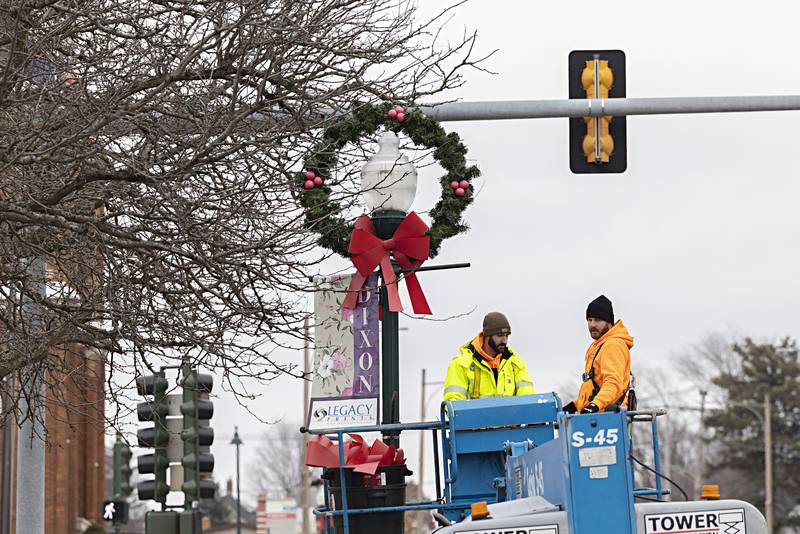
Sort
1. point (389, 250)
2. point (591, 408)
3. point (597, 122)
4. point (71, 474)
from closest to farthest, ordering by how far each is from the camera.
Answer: point (591, 408)
point (389, 250)
point (597, 122)
point (71, 474)

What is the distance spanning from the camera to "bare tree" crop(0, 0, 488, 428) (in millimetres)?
10977

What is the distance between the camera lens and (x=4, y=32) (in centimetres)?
1091

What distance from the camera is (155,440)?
1488 centimetres

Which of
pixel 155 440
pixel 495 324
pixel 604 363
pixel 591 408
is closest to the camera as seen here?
pixel 591 408

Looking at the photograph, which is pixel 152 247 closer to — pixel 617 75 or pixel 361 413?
pixel 361 413

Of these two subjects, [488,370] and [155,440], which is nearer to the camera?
[488,370]

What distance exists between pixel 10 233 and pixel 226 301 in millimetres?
1823

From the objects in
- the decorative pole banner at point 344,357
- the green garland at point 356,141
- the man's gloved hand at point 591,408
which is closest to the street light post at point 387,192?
the decorative pole banner at point 344,357

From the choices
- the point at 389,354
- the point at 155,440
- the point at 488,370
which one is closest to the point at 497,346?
the point at 488,370

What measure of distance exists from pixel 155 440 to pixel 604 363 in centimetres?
694

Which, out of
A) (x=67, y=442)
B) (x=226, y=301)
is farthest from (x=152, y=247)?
(x=67, y=442)

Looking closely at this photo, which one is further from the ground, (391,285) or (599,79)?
(599,79)

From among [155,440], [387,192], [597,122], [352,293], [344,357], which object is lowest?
[155,440]

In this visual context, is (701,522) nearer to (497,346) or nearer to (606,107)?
(497,346)
